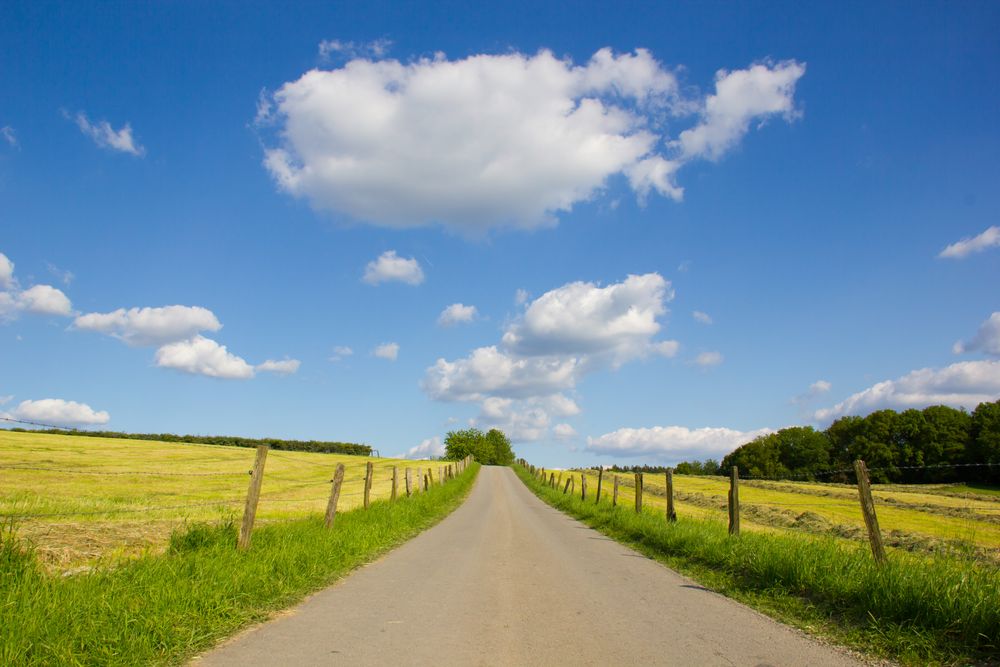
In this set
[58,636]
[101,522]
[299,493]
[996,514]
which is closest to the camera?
[58,636]

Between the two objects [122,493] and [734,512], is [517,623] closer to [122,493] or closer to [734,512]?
[734,512]

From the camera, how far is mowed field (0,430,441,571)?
11388 millimetres

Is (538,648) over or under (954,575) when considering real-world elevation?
under

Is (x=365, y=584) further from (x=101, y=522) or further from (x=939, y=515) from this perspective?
(x=939, y=515)

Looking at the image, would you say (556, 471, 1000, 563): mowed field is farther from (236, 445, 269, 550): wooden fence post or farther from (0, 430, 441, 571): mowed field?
(0, 430, 441, 571): mowed field

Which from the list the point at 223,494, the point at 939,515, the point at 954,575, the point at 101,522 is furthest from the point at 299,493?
the point at 939,515

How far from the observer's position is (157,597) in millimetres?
6090

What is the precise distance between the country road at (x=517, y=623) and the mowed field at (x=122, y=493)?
164 inches

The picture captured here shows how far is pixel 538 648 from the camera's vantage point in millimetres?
5789

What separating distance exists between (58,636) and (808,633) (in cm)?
743

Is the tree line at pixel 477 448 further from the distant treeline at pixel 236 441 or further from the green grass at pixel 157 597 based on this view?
the green grass at pixel 157 597

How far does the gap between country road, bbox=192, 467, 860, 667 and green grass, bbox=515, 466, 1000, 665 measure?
59cm

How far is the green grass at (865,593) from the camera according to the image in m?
6.11

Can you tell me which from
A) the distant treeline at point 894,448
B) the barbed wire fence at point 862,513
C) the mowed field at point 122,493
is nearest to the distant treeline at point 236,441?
the mowed field at point 122,493
